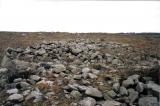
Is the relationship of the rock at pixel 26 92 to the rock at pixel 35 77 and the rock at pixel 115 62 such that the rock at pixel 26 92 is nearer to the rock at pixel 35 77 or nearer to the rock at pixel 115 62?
the rock at pixel 35 77

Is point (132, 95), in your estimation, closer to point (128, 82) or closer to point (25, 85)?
point (128, 82)

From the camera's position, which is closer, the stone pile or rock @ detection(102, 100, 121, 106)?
rock @ detection(102, 100, 121, 106)

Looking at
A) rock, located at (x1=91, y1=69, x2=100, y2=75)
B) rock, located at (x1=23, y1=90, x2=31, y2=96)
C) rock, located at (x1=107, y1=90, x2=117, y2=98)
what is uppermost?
rock, located at (x1=91, y1=69, x2=100, y2=75)

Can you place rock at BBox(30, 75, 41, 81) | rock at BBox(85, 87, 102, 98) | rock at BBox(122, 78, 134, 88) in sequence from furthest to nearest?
1. rock at BBox(30, 75, 41, 81)
2. rock at BBox(122, 78, 134, 88)
3. rock at BBox(85, 87, 102, 98)

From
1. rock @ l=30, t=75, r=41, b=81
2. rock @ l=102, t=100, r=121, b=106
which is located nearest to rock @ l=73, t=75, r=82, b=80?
rock @ l=30, t=75, r=41, b=81

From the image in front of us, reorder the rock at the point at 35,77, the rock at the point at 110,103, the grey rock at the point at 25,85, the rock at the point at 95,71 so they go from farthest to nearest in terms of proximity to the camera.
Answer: the rock at the point at 95,71 → the rock at the point at 35,77 → the grey rock at the point at 25,85 → the rock at the point at 110,103

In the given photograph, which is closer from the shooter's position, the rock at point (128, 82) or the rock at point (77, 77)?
the rock at point (128, 82)

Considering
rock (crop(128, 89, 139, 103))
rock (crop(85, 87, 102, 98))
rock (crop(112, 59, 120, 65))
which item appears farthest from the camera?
rock (crop(112, 59, 120, 65))

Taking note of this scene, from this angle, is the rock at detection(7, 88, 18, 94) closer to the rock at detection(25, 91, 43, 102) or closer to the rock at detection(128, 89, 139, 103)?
the rock at detection(25, 91, 43, 102)

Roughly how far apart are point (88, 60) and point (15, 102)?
202 inches

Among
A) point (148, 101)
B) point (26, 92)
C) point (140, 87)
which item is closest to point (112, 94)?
point (140, 87)

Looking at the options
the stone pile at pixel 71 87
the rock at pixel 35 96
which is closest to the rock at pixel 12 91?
the stone pile at pixel 71 87

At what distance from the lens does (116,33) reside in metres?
28.7

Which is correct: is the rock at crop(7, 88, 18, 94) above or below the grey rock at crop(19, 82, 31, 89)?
below
